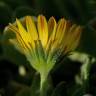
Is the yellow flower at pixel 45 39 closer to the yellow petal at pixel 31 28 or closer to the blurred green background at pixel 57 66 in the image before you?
the yellow petal at pixel 31 28

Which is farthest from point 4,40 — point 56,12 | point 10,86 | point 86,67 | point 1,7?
point 56,12

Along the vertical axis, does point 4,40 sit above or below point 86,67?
above

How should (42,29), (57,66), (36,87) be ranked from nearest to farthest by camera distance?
(42,29)
(36,87)
(57,66)

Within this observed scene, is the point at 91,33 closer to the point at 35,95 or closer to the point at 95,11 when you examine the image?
the point at 35,95

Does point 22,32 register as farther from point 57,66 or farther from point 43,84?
point 57,66

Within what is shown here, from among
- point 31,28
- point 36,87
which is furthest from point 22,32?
point 36,87

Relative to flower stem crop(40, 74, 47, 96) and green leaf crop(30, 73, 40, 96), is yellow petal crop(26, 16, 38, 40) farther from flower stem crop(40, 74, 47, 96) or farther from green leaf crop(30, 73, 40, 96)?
green leaf crop(30, 73, 40, 96)
